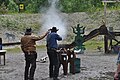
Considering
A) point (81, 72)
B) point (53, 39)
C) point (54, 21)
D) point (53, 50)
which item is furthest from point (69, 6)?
A: point (53, 50)

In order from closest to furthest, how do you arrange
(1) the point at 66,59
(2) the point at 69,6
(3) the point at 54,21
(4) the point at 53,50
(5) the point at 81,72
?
1. (4) the point at 53,50
2. (1) the point at 66,59
3. (5) the point at 81,72
4. (3) the point at 54,21
5. (2) the point at 69,6

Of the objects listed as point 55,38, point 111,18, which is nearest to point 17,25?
point 111,18

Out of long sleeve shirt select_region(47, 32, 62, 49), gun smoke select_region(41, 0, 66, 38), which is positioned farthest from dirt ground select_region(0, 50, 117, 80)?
gun smoke select_region(41, 0, 66, 38)

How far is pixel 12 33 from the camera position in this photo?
3089cm

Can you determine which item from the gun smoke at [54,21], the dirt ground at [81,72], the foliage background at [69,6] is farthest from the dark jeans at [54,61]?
the foliage background at [69,6]

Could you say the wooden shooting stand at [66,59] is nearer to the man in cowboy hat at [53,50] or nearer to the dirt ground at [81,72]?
the dirt ground at [81,72]

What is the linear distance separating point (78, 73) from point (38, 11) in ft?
81.7

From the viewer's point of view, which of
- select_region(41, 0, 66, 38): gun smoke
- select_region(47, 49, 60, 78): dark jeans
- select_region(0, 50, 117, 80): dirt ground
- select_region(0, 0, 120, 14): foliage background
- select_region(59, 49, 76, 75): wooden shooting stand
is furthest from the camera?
select_region(0, 0, 120, 14): foliage background

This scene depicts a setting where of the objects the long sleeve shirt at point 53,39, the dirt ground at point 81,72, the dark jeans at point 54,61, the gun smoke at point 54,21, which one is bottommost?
the dirt ground at point 81,72

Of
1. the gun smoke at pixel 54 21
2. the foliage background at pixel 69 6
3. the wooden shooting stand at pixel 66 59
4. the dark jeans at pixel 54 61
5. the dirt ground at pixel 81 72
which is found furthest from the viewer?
the foliage background at pixel 69 6

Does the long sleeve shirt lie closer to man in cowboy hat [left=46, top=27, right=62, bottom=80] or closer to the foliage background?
man in cowboy hat [left=46, top=27, right=62, bottom=80]

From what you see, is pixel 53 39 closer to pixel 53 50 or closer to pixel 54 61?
pixel 53 50

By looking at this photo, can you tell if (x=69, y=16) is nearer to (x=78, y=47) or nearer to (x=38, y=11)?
(x=38, y=11)

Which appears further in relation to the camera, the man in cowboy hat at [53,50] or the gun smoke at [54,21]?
the gun smoke at [54,21]
